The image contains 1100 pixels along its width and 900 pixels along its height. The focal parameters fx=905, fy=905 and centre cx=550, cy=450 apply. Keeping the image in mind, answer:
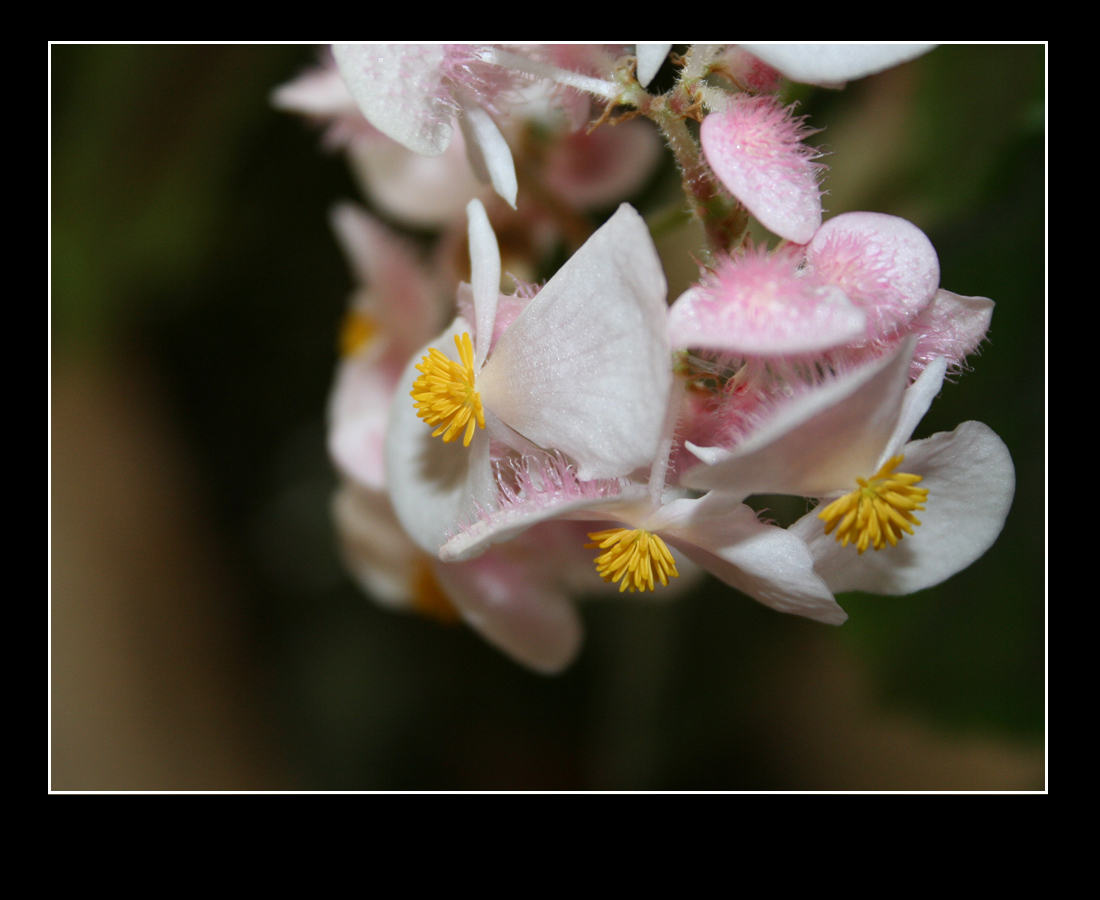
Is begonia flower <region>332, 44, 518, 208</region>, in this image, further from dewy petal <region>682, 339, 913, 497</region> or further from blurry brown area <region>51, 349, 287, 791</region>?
blurry brown area <region>51, 349, 287, 791</region>

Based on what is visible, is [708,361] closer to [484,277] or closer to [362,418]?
[484,277]

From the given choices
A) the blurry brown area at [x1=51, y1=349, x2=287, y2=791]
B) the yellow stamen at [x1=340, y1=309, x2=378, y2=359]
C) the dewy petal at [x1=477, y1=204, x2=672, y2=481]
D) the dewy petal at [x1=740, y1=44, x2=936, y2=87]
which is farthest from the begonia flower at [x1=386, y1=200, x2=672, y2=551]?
the blurry brown area at [x1=51, y1=349, x2=287, y2=791]

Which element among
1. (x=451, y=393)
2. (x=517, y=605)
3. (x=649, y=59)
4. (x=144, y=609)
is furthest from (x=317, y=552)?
(x=649, y=59)

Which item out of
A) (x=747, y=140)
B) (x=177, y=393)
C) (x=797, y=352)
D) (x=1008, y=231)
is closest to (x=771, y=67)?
(x=747, y=140)

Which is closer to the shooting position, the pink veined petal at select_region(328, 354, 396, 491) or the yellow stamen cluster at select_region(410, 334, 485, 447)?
the yellow stamen cluster at select_region(410, 334, 485, 447)

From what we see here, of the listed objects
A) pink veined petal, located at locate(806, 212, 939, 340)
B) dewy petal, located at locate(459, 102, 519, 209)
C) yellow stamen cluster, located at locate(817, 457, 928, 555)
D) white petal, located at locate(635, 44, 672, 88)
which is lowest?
yellow stamen cluster, located at locate(817, 457, 928, 555)

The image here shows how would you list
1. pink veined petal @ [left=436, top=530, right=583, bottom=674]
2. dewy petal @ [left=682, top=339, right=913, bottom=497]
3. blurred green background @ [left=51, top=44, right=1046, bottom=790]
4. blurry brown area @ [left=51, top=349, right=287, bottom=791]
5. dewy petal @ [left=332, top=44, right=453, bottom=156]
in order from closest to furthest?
1. dewy petal @ [left=682, top=339, right=913, bottom=497]
2. dewy petal @ [left=332, top=44, right=453, bottom=156]
3. pink veined petal @ [left=436, top=530, right=583, bottom=674]
4. blurred green background @ [left=51, top=44, right=1046, bottom=790]
5. blurry brown area @ [left=51, top=349, right=287, bottom=791]

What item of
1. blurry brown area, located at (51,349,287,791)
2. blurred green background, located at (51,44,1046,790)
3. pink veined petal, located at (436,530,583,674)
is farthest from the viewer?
blurry brown area, located at (51,349,287,791)
